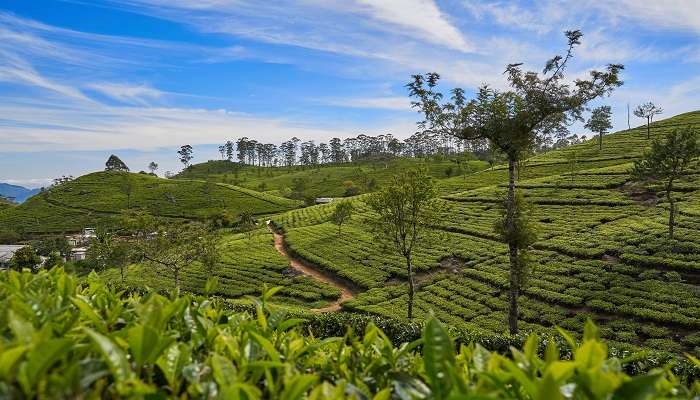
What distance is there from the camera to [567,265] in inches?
1036

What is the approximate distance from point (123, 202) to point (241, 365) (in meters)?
108

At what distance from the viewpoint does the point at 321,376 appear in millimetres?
2113

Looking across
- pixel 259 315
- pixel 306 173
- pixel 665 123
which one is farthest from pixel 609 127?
pixel 259 315

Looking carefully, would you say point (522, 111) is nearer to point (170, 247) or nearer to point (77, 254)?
point (170, 247)

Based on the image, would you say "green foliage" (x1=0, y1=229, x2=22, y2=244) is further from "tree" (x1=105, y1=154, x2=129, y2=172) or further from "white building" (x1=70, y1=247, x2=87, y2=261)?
"tree" (x1=105, y1=154, x2=129, y2=172)

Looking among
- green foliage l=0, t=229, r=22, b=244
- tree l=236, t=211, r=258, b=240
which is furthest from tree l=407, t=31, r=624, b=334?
green foliage l=0, t=229, r=22, b=244

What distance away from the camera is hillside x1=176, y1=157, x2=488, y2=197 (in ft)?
323

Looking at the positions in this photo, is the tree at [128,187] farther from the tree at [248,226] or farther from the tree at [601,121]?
the tree at [601,121]

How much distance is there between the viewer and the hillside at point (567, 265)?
64.1ft

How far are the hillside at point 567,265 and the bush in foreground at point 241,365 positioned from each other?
995 cm

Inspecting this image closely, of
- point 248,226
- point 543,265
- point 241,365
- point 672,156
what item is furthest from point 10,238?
point 241,365

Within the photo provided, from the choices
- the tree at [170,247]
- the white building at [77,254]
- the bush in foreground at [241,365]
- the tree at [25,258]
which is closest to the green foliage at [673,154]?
the bush in foreground at [241,365]

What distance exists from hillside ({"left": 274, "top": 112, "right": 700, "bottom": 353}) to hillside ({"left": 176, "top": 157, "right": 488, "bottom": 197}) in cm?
3010

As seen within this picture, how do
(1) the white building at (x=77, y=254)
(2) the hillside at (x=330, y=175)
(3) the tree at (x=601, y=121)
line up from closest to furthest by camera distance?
1. (1) the white building at (x=77, y=254)
2. (3) the tree at (x=601, y=121)
3. (2) the hillside at (x=330, y=175)
